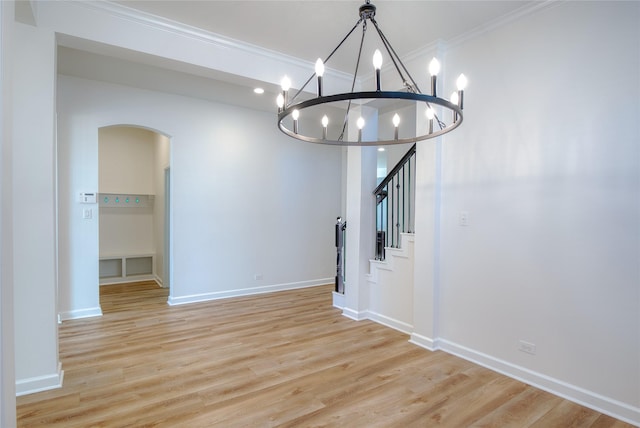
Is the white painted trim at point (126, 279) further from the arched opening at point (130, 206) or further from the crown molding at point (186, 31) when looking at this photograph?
the crown molding at point (186, 31)

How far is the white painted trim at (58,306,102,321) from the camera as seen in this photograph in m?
4.18

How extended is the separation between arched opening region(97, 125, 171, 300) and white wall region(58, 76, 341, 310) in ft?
4.63

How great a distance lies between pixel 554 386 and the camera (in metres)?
2.59

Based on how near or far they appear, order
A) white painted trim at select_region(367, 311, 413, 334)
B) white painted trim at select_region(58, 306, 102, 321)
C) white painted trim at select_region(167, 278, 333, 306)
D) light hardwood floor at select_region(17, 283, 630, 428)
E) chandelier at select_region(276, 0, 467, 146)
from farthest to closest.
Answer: white painted trim at select_region(167, 278, 333, 306) → white painted trim at select_region(58, 306, 102, 321) → white painted trim at select_region(367, 311, 413, 334) → light hardwood floor at select_region(17, 283, 630, 428) → chandelier at select_region(276, 0, 467, 146)

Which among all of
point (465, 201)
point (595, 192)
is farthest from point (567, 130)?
point (465, 201)

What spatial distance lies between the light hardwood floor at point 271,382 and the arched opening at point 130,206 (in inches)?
102

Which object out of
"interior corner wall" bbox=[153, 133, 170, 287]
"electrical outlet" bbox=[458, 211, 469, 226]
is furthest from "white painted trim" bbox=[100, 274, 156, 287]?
"electrical outlet" bbox=[458, 211, 469, 226]

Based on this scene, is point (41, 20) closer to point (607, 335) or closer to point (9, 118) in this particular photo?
point (9, 118)

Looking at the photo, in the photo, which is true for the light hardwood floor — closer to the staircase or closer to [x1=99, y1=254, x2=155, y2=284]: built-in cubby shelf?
the staircase

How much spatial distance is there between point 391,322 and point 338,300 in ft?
3.14

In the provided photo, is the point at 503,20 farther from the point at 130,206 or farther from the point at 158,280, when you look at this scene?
the point at 130,206

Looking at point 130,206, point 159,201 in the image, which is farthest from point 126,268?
point 159,201

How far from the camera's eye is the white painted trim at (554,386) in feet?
7.45

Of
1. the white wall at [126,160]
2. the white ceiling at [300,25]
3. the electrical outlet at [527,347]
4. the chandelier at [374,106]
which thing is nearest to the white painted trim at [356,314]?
the electrical outlet at [527,347]
